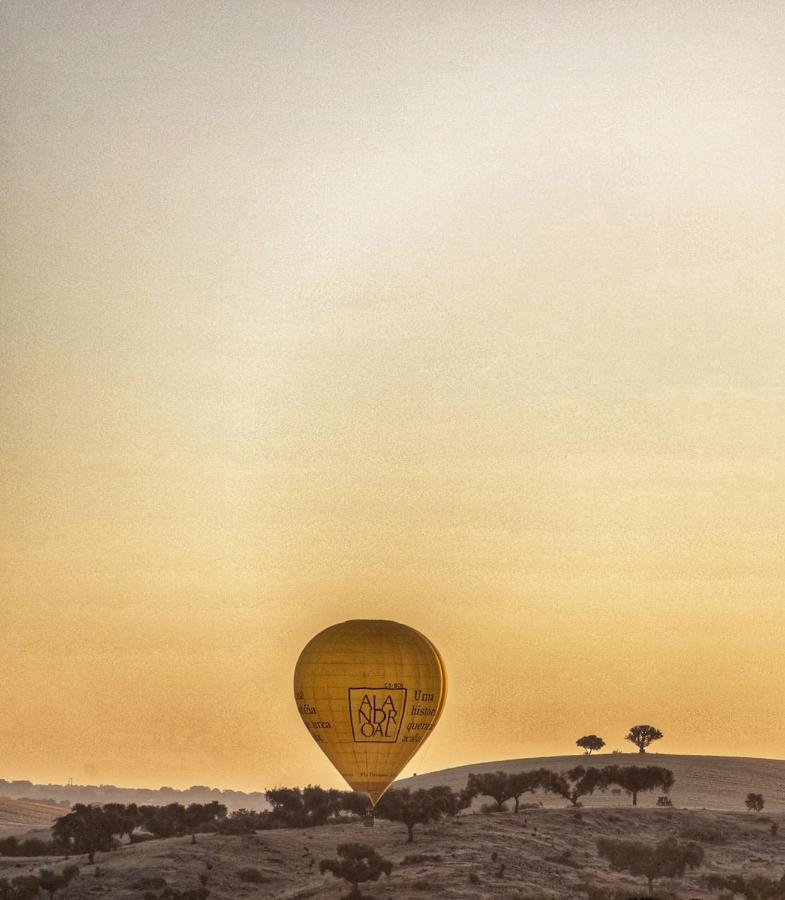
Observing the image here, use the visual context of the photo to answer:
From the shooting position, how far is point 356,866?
408ft

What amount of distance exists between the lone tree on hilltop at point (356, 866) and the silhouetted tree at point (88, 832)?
21.2m

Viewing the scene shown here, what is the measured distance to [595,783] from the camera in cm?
18600

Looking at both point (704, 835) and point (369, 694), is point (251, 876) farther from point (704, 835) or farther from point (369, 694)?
point (704, 835)

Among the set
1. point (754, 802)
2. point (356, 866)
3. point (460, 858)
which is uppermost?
point (754, 802)

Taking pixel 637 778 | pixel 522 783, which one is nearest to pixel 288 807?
pixel 522 783

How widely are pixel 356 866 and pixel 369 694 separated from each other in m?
23.9

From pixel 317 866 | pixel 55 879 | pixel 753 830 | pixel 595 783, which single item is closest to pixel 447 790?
pixel 595 783

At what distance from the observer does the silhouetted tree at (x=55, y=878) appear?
12812cm

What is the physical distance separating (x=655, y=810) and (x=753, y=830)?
29.7 ft

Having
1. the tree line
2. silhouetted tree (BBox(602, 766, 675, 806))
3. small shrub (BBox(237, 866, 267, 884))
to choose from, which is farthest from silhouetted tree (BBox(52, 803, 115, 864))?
silhouetted tree (BBox(602, 766, 675, 806))

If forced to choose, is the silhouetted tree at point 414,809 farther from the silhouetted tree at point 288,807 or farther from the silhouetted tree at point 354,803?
the silhouetted tree at point 354,803

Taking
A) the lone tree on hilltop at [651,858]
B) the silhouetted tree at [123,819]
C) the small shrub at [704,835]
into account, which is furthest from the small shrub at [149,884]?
the small shrub at [704,835]

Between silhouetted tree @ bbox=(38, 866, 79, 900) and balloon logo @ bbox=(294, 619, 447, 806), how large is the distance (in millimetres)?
31309

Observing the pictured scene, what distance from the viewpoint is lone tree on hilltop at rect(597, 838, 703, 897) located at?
137500 millimetres
